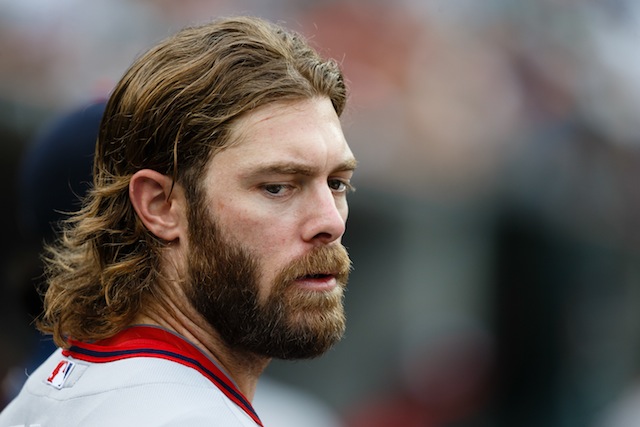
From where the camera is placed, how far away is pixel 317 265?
2.13m

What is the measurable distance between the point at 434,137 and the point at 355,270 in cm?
126


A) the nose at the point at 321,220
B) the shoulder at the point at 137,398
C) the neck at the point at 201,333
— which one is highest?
the nose at the point at 321,220

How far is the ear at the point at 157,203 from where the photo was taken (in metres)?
2.14

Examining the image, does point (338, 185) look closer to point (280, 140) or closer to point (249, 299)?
point (280, 140)

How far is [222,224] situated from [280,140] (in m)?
0.23

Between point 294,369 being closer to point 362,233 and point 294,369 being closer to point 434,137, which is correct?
point 362,233

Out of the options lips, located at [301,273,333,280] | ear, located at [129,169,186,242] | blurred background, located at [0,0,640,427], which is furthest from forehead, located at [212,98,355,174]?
blurred background, located at [0,0,640,427]

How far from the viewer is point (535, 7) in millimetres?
7672

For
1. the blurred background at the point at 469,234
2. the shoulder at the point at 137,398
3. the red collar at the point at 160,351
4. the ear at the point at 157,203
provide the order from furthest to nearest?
the blurred background at the point at 469,234, the ear at the point at 157,203, the red collar at the point at 160,351, the shoulder at the point at 137,398

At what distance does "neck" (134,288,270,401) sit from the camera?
209 centimetres

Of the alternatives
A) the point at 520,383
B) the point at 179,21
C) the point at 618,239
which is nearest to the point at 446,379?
the point at 520,383

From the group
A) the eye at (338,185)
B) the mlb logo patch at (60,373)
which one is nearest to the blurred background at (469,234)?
the eye at (338,185)

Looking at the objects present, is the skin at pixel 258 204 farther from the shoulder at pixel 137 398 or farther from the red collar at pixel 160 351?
the shoulder at pixel 137 398

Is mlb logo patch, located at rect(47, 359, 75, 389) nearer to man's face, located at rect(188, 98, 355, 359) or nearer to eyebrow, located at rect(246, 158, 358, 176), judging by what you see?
man's face, located at rect(188, 98, 355, 359)
